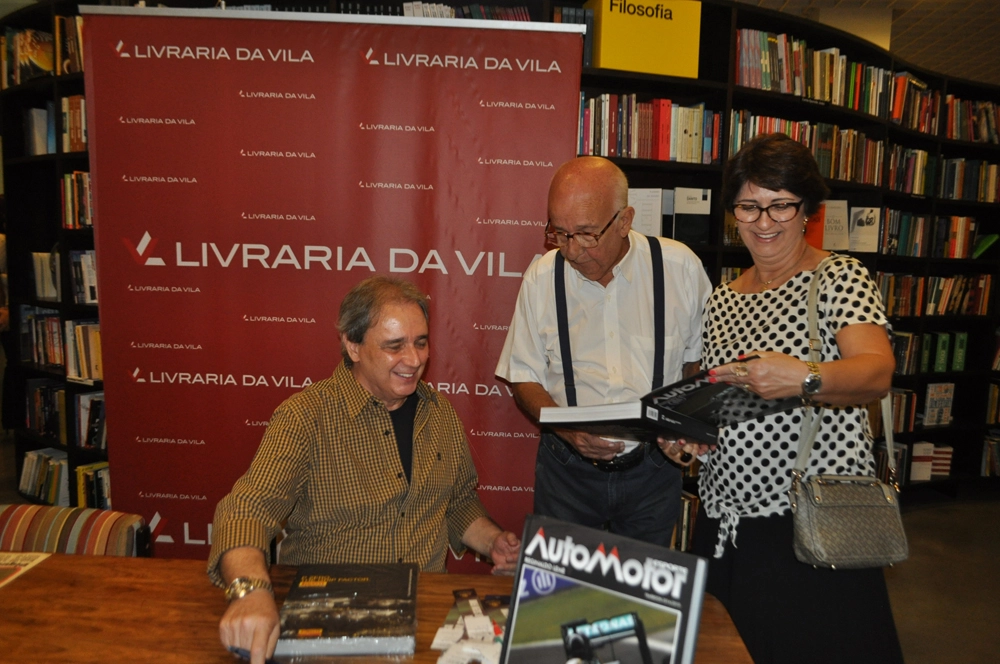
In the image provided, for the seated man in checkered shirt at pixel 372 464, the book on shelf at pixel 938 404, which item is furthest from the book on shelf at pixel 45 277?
the book on shelf at pixel 938 404

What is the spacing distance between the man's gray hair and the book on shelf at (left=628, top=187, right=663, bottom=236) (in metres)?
2.07

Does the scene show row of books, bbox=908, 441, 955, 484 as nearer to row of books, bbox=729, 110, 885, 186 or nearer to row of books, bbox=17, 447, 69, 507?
row of books, bbox=729, 110, 885, 186

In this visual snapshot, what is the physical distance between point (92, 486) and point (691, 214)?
3.79 m

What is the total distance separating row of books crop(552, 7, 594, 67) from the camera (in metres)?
3.45

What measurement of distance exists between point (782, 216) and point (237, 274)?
93.6 inches

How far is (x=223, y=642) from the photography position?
3.87 ft

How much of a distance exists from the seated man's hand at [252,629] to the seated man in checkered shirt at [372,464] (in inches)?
11.7

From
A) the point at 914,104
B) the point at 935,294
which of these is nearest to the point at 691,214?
the point at 914,104

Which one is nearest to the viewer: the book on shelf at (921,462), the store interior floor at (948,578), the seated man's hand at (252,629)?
the seated man's hand at (252,629)

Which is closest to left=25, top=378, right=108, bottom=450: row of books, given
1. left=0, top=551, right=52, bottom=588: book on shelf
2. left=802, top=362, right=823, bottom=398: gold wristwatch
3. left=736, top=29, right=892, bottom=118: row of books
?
left=0, top=551, right=52, bottom=588: book on shelf

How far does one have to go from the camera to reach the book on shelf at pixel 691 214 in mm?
3688

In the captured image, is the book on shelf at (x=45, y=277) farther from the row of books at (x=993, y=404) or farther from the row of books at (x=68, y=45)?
the row of books at (x=993, y=404)

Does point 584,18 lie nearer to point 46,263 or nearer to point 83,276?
point 83,276

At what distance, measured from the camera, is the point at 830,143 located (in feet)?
13.7
